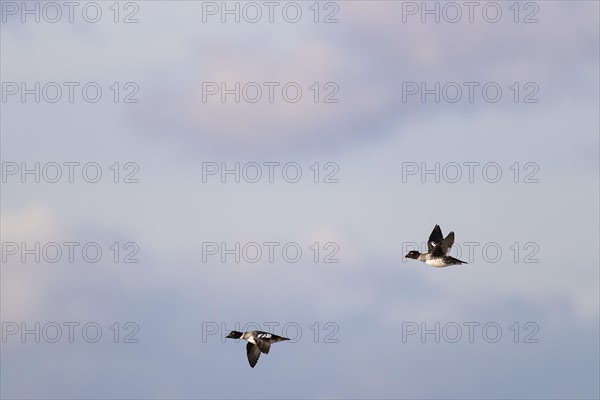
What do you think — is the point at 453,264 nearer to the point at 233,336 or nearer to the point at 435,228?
the point at 435,228

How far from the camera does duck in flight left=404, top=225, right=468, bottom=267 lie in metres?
136

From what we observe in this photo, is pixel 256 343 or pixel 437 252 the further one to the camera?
pixel 437 252

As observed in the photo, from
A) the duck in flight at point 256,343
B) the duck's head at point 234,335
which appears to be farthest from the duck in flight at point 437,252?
the duck's head at point 234,335

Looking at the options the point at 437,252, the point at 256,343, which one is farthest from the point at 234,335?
the point at 437,252

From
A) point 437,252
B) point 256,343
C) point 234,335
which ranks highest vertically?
point 437,252

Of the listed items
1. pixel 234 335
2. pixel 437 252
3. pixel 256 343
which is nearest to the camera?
pixel 256 343

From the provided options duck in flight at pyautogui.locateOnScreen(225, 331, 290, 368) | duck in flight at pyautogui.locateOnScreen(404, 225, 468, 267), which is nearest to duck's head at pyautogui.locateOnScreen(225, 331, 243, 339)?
duck in flight at pyautogui.locateOnScreen(225, 331, 290, 368)

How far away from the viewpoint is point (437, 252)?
13638cm

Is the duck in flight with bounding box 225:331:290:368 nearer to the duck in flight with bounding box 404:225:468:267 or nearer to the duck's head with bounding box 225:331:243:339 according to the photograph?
the duck's head with bounding box 225:331:243:339

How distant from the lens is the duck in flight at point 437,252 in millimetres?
135637

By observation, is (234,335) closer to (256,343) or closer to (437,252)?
(256,343)

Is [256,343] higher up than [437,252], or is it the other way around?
[437,252]

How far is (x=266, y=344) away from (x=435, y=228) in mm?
21113

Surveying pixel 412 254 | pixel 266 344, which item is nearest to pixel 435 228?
pixel 412 254
